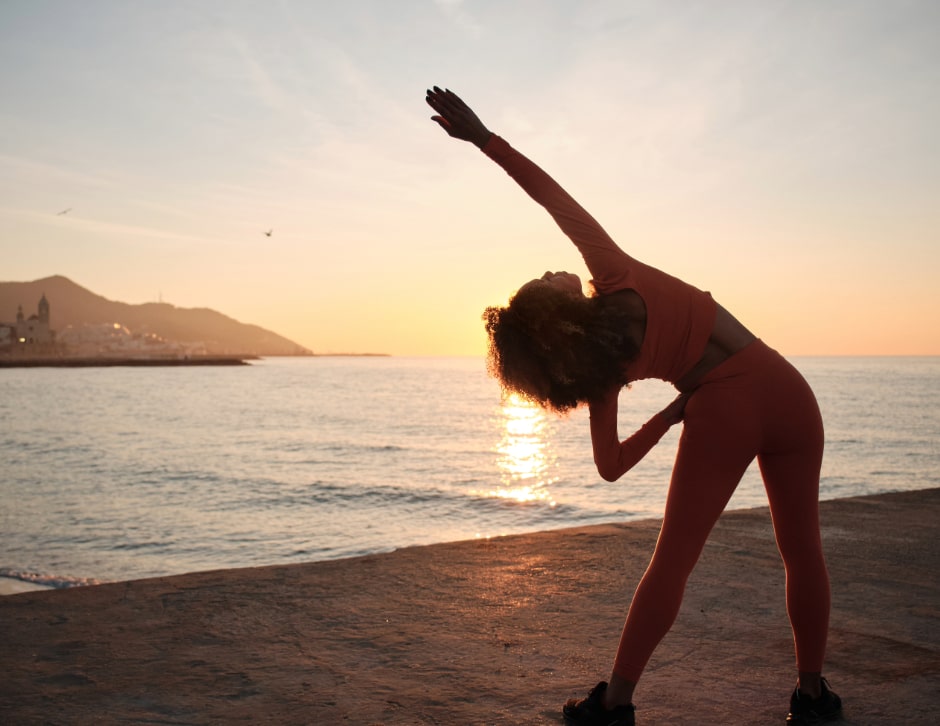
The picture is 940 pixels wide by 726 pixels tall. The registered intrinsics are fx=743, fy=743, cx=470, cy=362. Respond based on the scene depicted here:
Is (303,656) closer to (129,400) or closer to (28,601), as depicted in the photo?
(28,601)

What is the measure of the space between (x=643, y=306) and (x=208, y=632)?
8.54 feet

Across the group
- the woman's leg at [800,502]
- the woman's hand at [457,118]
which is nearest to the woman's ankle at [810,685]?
the woman's leg at [800,502]

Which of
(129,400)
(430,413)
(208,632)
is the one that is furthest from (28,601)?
(129,400)

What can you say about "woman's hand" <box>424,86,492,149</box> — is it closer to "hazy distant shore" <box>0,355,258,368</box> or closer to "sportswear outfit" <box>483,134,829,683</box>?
"sportswear outfit" <box>483,134,829,683</box>

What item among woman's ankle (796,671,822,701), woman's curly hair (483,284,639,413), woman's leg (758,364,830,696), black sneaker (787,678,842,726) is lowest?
black sneaker (787,678,842,726)

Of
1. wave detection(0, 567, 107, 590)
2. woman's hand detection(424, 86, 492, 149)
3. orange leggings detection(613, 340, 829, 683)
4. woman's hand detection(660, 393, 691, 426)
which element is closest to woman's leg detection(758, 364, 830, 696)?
orange leggings detection(613, 340, 829, 683)

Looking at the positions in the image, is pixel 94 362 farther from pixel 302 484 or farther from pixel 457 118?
pixel 457 118

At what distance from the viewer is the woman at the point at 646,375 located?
2.29m

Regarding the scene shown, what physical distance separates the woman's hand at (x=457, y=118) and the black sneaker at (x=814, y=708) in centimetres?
219

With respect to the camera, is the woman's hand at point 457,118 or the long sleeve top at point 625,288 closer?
the long sleeve top at point 625,288

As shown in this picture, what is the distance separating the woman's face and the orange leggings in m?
0.52

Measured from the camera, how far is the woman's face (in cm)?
237

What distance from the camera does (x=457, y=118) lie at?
2467mm

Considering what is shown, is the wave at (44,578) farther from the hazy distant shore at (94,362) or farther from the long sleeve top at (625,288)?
the hazy distant shore at (94,362)
